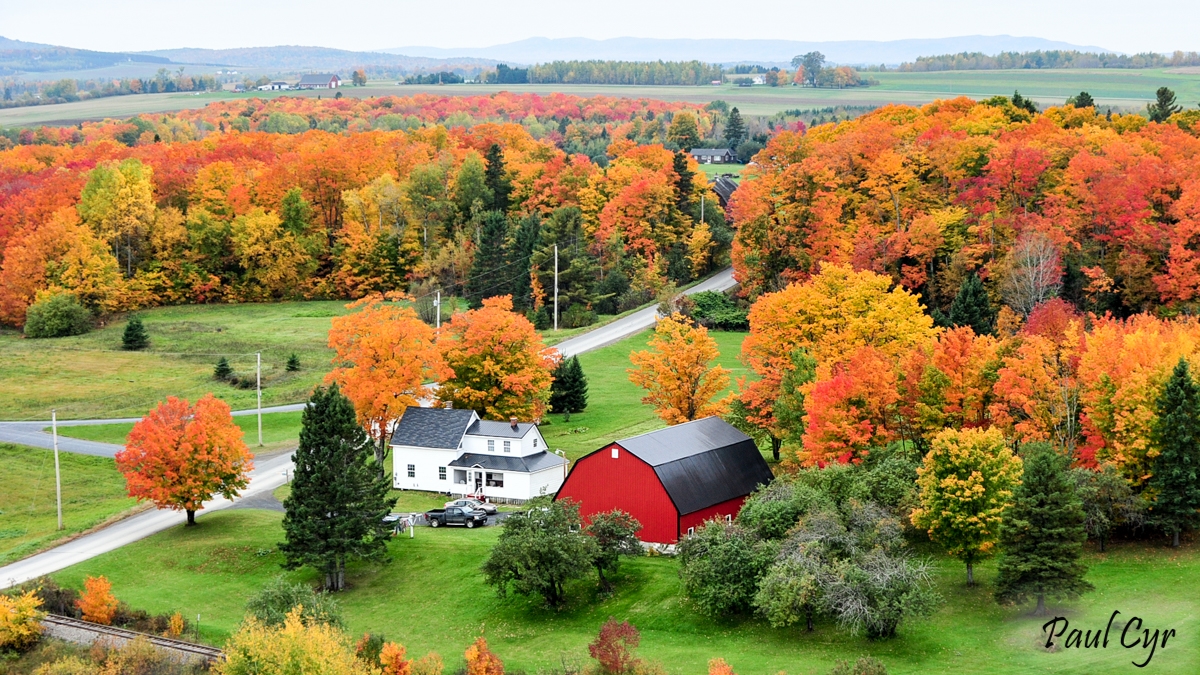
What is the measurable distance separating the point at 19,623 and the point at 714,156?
16000 cm

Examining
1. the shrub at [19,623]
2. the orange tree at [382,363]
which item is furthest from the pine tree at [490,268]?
the shrub at [19,623]

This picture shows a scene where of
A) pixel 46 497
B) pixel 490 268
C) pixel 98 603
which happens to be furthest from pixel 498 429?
pixel 490 268

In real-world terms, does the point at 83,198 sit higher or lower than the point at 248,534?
higher

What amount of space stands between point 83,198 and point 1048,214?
83.9m

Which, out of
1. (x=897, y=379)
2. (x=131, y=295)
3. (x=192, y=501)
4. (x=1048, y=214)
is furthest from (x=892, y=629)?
(x=131, y=295)

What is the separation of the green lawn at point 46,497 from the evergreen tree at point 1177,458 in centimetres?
4421

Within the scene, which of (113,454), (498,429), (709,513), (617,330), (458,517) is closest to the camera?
(709,513)

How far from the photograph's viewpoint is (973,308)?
75.4m

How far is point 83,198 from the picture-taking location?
392 feet

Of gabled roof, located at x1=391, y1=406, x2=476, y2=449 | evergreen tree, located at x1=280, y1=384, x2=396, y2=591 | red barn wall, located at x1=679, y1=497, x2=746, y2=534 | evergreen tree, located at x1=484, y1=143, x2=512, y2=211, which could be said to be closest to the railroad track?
evergreen tree, located at x1=280, y1=384, x2=396, y2=591

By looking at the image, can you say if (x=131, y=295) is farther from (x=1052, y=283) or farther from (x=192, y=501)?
(x=1052, y=283)

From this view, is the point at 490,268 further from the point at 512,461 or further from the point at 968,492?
the point at 968,492

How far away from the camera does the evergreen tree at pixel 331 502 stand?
5075 cm

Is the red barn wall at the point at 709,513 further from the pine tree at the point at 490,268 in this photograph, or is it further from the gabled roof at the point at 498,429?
the pine tree at the point at 490,268
